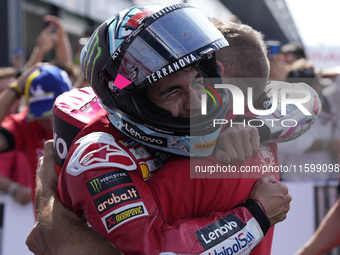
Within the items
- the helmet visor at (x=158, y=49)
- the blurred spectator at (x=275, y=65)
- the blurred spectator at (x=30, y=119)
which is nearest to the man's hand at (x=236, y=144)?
the helmet visor at (x=158, y=49)

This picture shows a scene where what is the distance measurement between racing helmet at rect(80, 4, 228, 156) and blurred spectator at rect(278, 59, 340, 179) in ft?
4.11

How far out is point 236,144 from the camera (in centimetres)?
176

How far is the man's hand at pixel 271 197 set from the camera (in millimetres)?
1661

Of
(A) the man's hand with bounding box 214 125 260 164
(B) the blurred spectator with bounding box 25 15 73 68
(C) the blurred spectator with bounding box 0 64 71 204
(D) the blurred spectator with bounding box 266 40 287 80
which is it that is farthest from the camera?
(B) the blurred spectator with bounding box 25 15 73 68

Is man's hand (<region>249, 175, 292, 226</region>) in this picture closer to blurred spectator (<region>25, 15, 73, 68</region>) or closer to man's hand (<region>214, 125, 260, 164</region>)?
man's hand (<region>214, 125, 260, 164</region>)

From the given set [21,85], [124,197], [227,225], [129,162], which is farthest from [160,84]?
[21,85]

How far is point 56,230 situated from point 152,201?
1.73 feet

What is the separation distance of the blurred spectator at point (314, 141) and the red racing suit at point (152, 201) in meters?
1.24

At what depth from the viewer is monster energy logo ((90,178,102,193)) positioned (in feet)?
4.96

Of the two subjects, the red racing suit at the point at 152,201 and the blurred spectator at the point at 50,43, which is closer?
the red racing suit at the point at 152,201

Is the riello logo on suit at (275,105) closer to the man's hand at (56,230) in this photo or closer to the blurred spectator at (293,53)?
the man's hand at (56,230)

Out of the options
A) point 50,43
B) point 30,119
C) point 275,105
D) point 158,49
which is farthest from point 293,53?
point 158,49

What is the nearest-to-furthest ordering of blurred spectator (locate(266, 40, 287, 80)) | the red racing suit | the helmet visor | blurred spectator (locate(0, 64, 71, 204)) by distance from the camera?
the red racing suit, the helmet visor, blurred spectator (locate(0, 64, 71, 204)), blurred spectator (locate(266, 40, 287, 80))

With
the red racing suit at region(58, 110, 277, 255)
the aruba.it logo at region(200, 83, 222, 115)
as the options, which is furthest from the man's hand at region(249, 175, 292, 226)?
the aruba.it logo at region(200, 83, 222, 115)
